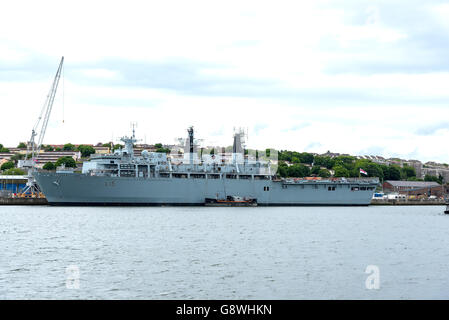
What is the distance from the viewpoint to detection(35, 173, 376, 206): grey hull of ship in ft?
243

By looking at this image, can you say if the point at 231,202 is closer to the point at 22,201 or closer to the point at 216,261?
the point at 22,201

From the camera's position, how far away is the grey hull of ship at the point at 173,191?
74.1 meters

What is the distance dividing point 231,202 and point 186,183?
6.56m

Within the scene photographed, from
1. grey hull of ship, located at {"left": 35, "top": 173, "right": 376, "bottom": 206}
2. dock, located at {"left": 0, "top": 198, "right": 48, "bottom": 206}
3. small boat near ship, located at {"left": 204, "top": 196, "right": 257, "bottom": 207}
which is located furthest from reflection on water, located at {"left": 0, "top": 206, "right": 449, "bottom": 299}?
dock, located at {"left": 0, "top": 198, "right": 48, "bottom": 206}

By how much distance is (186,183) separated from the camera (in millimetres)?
79375

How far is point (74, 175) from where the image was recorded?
241 feet

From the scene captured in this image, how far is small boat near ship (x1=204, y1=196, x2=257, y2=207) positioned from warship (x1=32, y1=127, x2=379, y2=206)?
1.34ft

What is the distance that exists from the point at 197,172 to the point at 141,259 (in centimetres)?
5168

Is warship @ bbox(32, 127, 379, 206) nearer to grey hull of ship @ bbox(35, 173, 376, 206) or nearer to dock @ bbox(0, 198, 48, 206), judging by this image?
grey hull of ship @ bbox(35, 173, 376, 206)

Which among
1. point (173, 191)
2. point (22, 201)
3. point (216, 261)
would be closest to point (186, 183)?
point (173, 191)

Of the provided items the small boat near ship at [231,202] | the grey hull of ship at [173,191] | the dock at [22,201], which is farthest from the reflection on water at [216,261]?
the dock at [22,201]

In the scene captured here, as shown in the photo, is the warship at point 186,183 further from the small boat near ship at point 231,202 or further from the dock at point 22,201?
the dock at point 22,201
